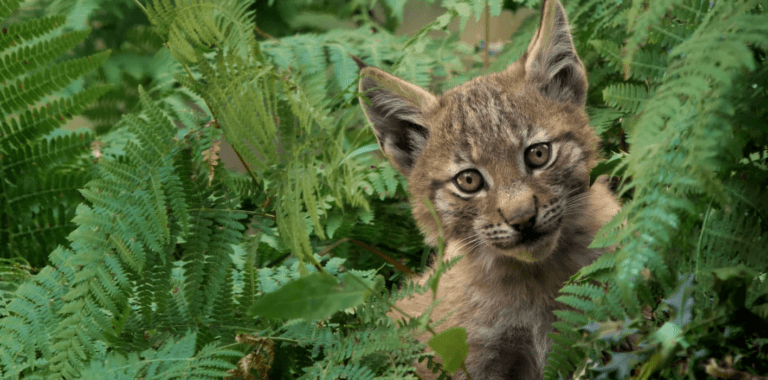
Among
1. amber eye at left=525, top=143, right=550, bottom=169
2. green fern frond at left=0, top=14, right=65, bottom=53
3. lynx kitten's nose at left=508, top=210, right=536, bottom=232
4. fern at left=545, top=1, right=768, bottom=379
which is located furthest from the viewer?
green fern frond at left=0, top=14, right=65, bottom=53

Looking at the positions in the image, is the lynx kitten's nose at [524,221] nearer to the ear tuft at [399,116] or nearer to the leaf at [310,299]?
the ear tuft at [399,116]

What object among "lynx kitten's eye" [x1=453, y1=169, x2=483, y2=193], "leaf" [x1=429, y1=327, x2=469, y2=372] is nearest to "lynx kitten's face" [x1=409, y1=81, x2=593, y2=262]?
"lynx kitten's eye" [x1=453, y1=169, x2=483, y2=193]

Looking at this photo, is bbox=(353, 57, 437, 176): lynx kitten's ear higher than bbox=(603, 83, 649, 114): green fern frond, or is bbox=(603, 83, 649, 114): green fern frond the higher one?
bbox=(603, 83, 649, 114): green fern frond

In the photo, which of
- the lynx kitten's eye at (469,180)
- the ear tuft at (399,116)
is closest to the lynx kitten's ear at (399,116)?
the ear tuft at (399,116)

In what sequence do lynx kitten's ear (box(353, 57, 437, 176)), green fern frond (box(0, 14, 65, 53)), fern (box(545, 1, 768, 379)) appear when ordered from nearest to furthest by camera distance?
fern (box(545, 1, 768, 379)) → lynx kitten's ear (box(353, 57, 437, 176)) → green fern frond (box(0, 14, 65, 53))

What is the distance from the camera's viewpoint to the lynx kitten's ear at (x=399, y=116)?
208 cm

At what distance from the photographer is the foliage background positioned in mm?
1048

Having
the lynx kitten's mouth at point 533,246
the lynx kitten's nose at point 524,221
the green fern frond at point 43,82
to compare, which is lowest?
the lynx kitten's mouth at point 533,246

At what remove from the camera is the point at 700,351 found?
107 centimetres

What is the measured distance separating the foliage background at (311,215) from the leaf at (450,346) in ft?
0.06

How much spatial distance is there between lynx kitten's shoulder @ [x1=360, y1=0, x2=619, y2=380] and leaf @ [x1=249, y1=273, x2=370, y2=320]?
811 mm

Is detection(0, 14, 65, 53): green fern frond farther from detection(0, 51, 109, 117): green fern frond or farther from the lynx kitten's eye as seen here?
the lynx kitten's eye

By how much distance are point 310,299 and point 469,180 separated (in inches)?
41.5

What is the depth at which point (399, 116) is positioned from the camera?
Result: 2201 mm
